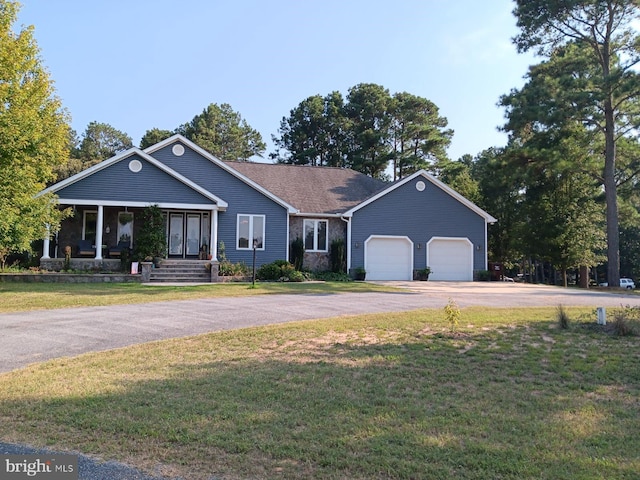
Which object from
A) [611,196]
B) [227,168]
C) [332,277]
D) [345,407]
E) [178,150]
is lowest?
[345,407]

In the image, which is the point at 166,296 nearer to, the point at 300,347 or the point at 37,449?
the point at 300,347

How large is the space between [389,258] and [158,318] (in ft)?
51.9

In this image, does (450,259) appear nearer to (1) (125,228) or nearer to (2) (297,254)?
(2) (297,254)

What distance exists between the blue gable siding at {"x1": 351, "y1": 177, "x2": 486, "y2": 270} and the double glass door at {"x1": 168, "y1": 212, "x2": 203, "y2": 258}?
7373 mm

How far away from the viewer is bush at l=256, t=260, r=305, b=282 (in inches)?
801

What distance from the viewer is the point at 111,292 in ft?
48.3

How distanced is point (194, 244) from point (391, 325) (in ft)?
49.1

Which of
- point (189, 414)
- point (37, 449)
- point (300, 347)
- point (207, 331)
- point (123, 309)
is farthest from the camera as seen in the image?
point (123, 309)

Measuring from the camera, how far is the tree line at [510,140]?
1475cm

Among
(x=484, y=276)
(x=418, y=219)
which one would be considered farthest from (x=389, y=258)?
(x=484, y=276)

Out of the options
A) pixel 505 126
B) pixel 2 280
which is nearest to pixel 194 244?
pixel 2 280

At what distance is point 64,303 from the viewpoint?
40.1 ft

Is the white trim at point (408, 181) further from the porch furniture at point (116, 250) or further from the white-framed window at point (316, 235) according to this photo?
the porch furniture at point (116, 250)

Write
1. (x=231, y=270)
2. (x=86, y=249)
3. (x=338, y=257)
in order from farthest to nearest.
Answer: (x=338, y=257)
(x=231, y=270)
(x=86, y=249)
